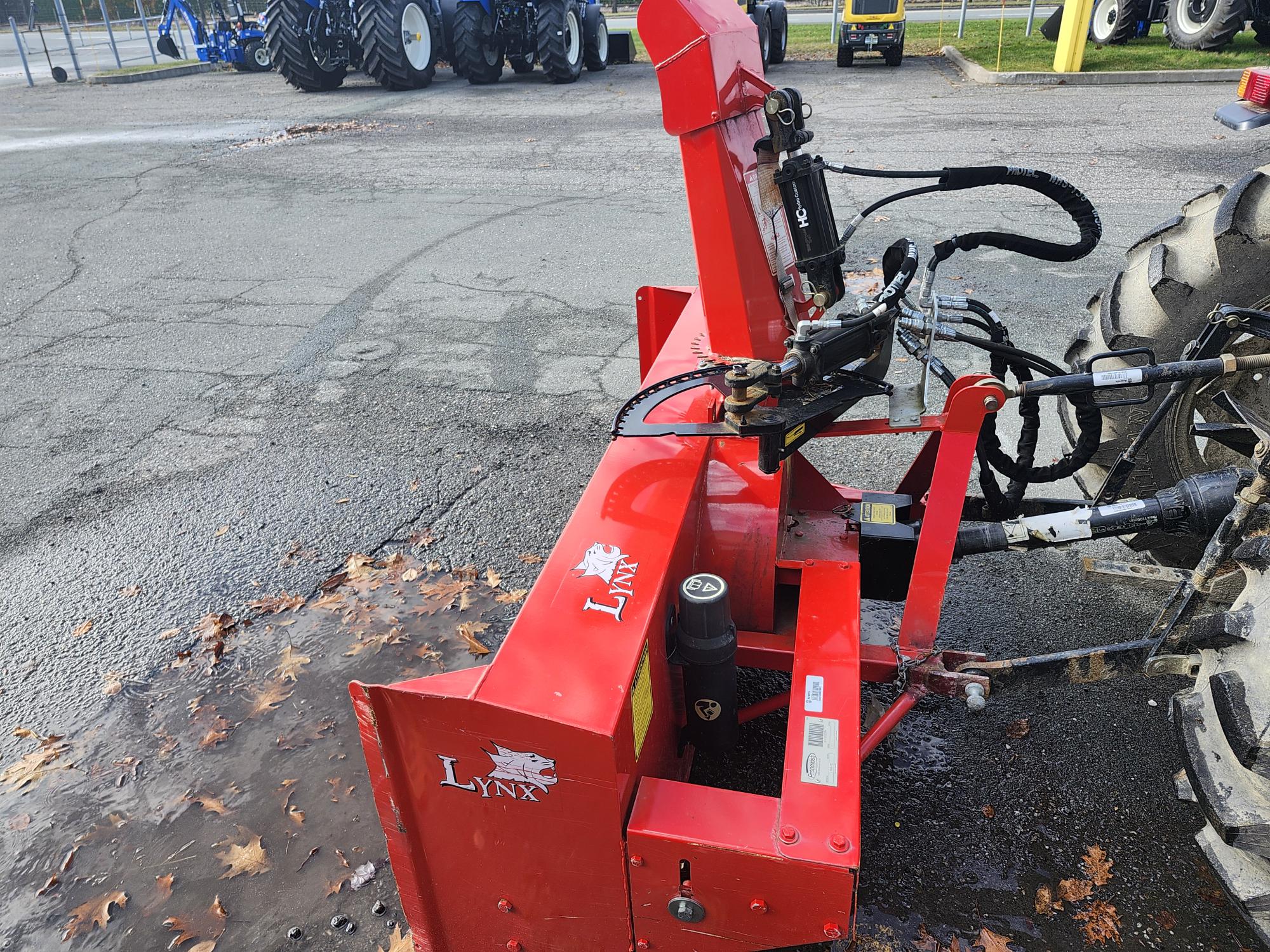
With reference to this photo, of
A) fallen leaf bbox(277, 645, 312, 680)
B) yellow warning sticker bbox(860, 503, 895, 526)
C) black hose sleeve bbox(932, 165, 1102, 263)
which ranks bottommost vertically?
fallen leaf bbox(277, 645, 312, 680)

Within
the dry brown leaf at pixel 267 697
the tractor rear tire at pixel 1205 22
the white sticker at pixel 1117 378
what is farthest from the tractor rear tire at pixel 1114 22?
the dry brown leaf at pixel 267 697

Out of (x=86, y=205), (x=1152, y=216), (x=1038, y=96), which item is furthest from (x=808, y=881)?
(x=1038, y=96)

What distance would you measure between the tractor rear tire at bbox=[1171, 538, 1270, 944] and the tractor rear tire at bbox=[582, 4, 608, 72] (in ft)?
56.2

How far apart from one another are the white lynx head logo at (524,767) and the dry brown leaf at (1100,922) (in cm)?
146

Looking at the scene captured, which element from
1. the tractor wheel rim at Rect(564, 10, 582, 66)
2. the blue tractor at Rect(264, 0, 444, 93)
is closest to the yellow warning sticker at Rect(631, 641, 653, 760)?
the blue tractor at Rect(264, 0, 444, 93)

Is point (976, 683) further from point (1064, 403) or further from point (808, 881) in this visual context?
point (1064, 403)

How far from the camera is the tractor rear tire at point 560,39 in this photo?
1512 cm

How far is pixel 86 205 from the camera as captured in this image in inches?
375

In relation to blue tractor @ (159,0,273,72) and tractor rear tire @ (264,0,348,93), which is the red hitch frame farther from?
blue tractor @ (159,0,273,72)

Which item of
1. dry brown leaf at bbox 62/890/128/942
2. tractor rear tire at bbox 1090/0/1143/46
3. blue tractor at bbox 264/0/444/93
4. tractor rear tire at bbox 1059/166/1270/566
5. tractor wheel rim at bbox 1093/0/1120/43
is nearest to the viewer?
dry brown leaf at bbox 62/890/128/942

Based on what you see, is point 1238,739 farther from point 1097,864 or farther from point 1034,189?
point 1034,189

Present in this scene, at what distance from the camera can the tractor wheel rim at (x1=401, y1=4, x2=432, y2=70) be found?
15836 mm

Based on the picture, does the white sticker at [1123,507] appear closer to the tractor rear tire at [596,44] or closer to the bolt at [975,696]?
the bolt at [975,696]

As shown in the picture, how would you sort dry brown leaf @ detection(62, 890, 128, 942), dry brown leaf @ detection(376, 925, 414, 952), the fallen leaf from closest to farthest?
dry brown leaf @ detection(376, 925, 414, 952) < dry brown leaf @ detection(62, 890, 128, 942) < the fallen leaf
